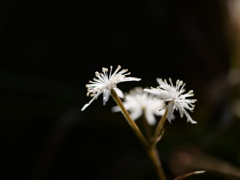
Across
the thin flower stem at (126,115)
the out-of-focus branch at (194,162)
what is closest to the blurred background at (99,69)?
the out-of-focus branch at (194,162)

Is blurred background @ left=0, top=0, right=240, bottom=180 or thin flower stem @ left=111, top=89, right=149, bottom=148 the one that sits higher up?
blurred background @ left=0, top=0, right=240, bottom=180

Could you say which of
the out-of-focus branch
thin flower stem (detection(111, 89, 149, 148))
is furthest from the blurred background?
thin flower stem (detection(111, 89, 149, 148))

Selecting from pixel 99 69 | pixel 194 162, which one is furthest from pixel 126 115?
pixel 99 69

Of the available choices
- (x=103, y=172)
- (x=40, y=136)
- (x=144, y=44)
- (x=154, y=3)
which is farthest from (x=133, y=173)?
(x=154, y=3)

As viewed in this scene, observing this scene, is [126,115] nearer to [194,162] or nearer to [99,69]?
[194,162]

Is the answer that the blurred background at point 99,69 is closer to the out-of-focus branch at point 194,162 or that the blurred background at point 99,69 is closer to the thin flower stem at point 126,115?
the out-of-focus branch at point 194,162

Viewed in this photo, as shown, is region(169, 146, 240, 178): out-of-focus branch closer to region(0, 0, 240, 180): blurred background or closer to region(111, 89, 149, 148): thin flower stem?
region(0, 0, 240, 180): blurred background

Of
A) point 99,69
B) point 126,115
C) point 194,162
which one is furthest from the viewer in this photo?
point 99,69

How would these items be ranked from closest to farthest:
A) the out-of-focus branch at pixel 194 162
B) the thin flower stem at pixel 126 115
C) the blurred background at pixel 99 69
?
the thin flower stem at pixel 126 115, the out-of-focus branch at pixel 194 162, the blurred background at pixel 99 69

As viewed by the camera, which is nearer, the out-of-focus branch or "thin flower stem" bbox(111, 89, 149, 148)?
"thin flower stem" bbox(111, 89, 149, 148)

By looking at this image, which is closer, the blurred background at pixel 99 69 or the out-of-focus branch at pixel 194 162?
the out-of-focus branch at pixel 194 162
